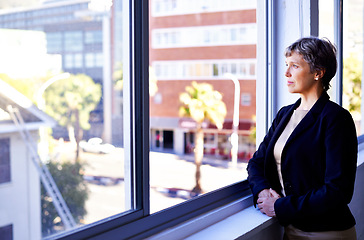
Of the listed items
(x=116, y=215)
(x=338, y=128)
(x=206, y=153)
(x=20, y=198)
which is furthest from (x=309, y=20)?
(x=206, y=153)

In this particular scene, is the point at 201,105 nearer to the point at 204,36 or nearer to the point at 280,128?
the point at 204,36

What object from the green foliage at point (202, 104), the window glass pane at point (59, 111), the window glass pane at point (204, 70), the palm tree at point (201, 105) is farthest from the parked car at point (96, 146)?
the green foliage at point (202, 104)

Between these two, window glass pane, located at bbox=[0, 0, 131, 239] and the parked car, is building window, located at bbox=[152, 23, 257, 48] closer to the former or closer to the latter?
window glass pane, located at bbox=[0, 0, 131, 239]

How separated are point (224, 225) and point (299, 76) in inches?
26.0

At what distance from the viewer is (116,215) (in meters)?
1.21

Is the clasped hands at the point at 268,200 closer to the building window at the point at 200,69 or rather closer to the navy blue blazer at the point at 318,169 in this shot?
the navy blue blazer at the point at 318,169

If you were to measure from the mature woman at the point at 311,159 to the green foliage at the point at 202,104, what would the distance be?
1626 cm

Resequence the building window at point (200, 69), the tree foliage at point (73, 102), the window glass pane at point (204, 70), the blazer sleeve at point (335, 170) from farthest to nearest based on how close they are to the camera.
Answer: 1. the building window at point (200, 69)
2. the window glass pane at point (204, 70)
3. the tree foliage at point (73, 102)
4. the blazer sleeve at point (335, 170)

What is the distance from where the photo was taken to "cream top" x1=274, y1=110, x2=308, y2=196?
1.53 meters

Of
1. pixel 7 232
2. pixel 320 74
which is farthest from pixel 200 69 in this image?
pixel 7 232

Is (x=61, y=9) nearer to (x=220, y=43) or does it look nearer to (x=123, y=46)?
(x=123, y=46)

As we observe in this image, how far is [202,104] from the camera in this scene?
18.2 metres

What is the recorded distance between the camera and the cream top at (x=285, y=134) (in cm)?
153

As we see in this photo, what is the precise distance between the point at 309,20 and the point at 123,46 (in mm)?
1084
